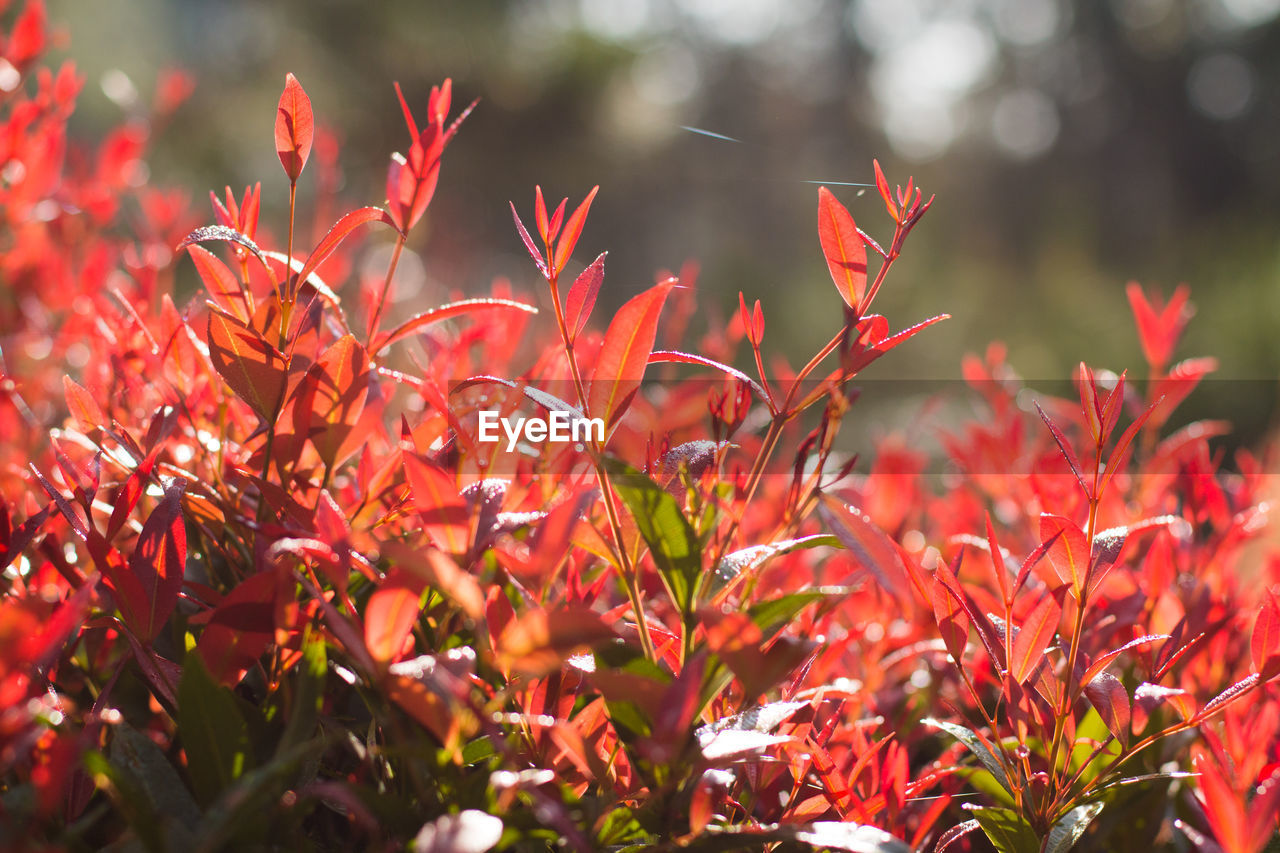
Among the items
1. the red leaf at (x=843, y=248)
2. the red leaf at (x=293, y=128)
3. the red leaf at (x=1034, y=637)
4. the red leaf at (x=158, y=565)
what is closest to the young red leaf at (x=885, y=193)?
the red leaf at (x=843, y=248)

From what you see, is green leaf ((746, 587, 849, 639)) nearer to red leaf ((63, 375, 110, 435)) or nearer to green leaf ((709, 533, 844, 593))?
green leaf ((709, 533, 844, 593))

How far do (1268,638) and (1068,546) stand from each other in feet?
0.59

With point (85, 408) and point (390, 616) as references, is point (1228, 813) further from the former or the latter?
point (85, 408)

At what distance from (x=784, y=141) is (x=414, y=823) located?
32.8 feet

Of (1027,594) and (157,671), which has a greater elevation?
(157,671)

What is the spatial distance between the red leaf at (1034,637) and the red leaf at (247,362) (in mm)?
559

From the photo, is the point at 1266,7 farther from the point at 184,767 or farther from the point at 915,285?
the point at 184,767

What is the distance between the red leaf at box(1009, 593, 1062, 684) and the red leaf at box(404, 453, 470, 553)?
15.8 inches

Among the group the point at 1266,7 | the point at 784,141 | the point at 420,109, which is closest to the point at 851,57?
the point at 784,141

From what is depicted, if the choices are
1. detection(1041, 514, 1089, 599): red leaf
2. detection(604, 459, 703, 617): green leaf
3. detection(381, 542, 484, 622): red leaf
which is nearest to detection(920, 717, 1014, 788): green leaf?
detection(1041, 514, 1089, 599): red leaf

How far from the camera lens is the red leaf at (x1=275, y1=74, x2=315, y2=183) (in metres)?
0.58

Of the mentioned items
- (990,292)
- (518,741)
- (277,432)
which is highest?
(277,432)

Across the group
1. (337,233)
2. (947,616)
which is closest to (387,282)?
(337,233)

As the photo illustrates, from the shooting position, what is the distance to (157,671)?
1.80ft
